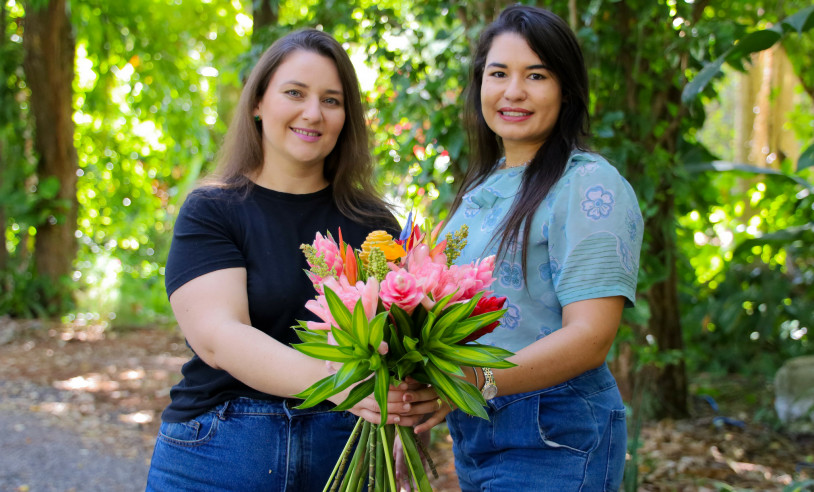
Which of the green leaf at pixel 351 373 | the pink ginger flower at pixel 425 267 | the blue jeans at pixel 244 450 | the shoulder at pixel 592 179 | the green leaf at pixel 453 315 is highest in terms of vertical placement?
the shoulder at pixel 592 179

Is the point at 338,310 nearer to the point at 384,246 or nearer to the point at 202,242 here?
the point at 384,246

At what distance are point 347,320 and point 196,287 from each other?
52 centimetres

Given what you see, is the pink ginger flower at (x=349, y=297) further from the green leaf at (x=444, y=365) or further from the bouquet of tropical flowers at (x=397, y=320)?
the green leaf at (x=444, y=365)

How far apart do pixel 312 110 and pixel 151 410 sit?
4646 millimetres

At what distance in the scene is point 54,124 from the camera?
887 cm

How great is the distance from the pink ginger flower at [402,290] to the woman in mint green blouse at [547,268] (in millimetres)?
266

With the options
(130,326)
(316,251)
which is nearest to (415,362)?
(316,251)

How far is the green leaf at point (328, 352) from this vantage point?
143cm

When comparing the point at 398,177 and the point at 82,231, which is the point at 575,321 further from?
the point at 82,231

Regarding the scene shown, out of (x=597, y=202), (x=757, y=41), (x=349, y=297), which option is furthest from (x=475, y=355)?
(x=757, y=41)

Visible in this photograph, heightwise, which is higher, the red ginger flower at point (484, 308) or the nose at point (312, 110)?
the nose at point (312, 110)

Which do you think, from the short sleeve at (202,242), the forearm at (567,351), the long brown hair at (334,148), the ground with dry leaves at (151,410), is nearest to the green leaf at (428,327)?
the forearm at (567,351)

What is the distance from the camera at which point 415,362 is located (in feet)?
5.03

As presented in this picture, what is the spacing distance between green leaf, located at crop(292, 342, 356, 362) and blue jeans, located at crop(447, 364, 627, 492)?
524mm
